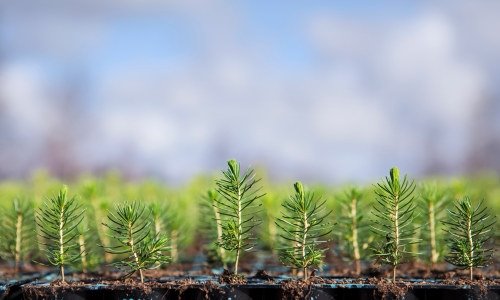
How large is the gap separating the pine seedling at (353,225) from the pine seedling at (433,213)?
0.25 metres

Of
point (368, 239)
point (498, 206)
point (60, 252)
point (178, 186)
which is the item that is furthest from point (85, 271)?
point (178, 186)

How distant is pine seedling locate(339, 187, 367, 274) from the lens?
104 inches

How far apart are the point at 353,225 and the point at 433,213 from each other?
0.31 metres

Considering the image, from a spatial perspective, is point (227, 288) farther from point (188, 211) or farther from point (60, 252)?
point (188, 211)

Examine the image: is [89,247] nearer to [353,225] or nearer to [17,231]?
[17,231]

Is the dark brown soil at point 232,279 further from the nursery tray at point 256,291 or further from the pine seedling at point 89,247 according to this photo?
the pine seedling at point 89,247

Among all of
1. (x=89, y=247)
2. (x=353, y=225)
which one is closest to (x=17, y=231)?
(x=89, y=247)

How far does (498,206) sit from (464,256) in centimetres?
150

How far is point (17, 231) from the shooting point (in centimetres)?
275

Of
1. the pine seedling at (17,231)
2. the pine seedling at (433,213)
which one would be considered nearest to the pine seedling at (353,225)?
the pine seedling at (433,213)

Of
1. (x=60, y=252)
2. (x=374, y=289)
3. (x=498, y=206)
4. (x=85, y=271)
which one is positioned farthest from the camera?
(x=498, y=206)

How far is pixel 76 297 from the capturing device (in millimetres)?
2119

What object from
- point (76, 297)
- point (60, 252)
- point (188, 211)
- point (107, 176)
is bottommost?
point (76, 297)

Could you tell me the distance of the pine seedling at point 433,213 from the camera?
2.66 m
